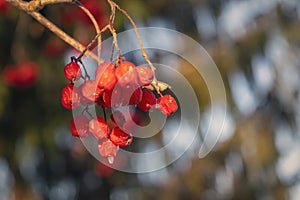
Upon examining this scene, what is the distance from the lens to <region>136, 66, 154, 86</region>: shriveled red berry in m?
0.81

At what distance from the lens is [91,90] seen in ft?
2.73

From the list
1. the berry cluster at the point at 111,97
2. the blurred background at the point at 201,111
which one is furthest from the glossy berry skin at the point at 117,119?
the blurred background at the point at 201,111

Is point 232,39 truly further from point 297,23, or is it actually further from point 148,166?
point 148,166

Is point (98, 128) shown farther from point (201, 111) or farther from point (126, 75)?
point (201, 111)

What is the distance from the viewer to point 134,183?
3111 mm

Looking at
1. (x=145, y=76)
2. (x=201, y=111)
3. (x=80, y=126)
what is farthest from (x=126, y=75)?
(x=201, y=111)

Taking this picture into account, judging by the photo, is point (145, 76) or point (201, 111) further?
point (201, 111)

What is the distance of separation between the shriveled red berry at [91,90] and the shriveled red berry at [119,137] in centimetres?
6

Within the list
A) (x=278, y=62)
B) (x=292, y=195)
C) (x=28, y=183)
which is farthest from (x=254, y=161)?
(x=28, y=183)

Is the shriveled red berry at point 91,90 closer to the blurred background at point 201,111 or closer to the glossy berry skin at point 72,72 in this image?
the glossy berry skin at point 72,72

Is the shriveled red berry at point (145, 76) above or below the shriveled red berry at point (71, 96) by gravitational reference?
below

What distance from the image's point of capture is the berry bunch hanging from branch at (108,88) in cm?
81

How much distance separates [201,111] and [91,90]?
189 cm

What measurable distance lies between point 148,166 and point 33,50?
82 cm
